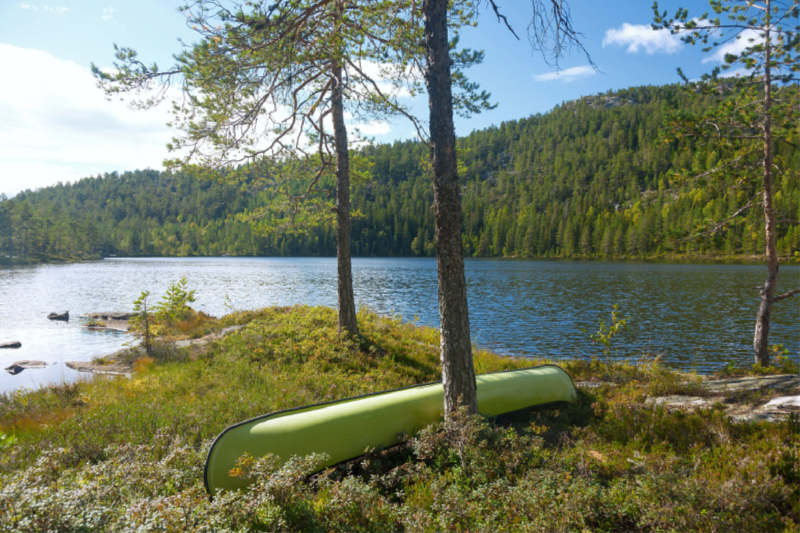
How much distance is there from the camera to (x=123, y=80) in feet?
21.7

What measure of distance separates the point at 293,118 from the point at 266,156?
1270 millimetres

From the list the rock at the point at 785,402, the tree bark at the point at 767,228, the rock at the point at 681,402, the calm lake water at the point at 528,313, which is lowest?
the calm lake water at the point at 528,313

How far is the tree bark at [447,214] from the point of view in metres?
5.06

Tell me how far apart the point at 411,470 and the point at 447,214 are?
3165mm

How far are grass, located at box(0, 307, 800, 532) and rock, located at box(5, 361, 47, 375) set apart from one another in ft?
19.3

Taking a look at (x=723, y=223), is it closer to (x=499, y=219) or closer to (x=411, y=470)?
(x=411, y=470)

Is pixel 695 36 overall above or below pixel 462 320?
above

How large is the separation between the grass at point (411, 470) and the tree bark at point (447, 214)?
2.21 ft

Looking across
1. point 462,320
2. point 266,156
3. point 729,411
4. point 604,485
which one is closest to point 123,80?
point 266,156

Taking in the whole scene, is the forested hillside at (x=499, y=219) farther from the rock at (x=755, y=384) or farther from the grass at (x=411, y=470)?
the rock at (x=755, y=384)

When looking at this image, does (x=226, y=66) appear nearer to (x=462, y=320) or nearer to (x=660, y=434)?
(x=462, y=320)

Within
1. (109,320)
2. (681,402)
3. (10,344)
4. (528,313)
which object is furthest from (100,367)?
(528,313)

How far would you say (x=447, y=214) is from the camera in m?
5.08

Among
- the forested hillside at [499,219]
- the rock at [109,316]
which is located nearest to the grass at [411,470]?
the rock at [109,316]
